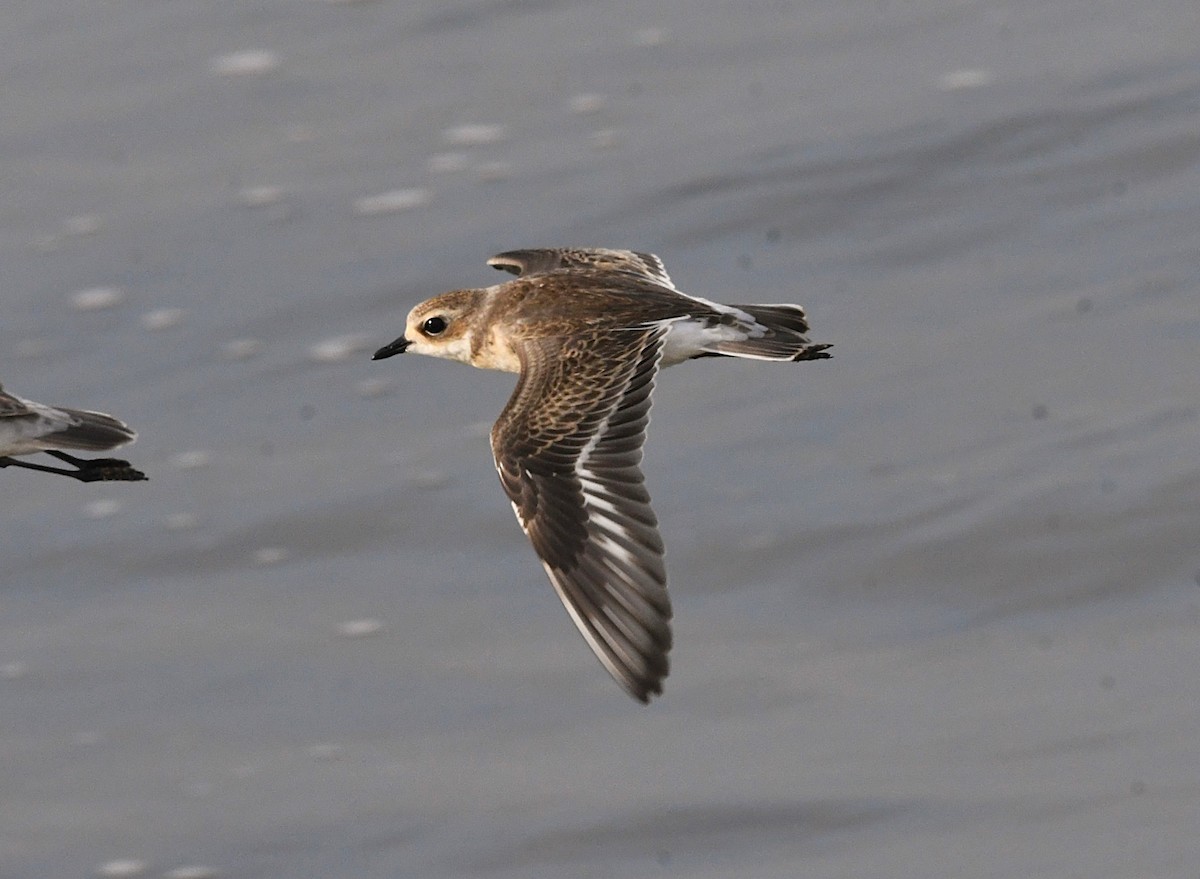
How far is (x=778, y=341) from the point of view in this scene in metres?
7.88

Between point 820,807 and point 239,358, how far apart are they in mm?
4688

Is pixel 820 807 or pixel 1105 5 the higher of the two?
pixel 1105 5

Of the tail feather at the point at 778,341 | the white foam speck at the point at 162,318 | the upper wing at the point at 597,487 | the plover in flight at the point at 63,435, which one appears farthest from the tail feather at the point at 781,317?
the white foam speck at the point at 162,318

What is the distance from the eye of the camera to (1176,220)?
1633 cm

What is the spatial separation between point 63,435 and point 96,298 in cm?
786

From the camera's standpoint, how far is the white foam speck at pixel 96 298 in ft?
51.8

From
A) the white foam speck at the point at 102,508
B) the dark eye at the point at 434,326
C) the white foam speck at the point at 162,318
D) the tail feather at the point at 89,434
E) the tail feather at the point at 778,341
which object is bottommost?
the white foam speck at the point at 102,508

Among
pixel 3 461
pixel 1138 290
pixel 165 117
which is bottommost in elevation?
pixel 1138 290

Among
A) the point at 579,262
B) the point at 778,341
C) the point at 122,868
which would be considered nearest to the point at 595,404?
the point at 778,341

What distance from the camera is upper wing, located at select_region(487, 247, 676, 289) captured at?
8938 mm

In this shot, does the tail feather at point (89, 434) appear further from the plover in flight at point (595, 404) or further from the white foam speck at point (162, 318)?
the white foam speck at point (162, 318)

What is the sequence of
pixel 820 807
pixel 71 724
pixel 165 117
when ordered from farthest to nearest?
1. pixel 165 117
2. pixel 71 724
3. pixel 820 807

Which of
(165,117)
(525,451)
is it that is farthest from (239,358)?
(525,451)

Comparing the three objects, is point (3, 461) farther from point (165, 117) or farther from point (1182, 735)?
point (165, 117)
